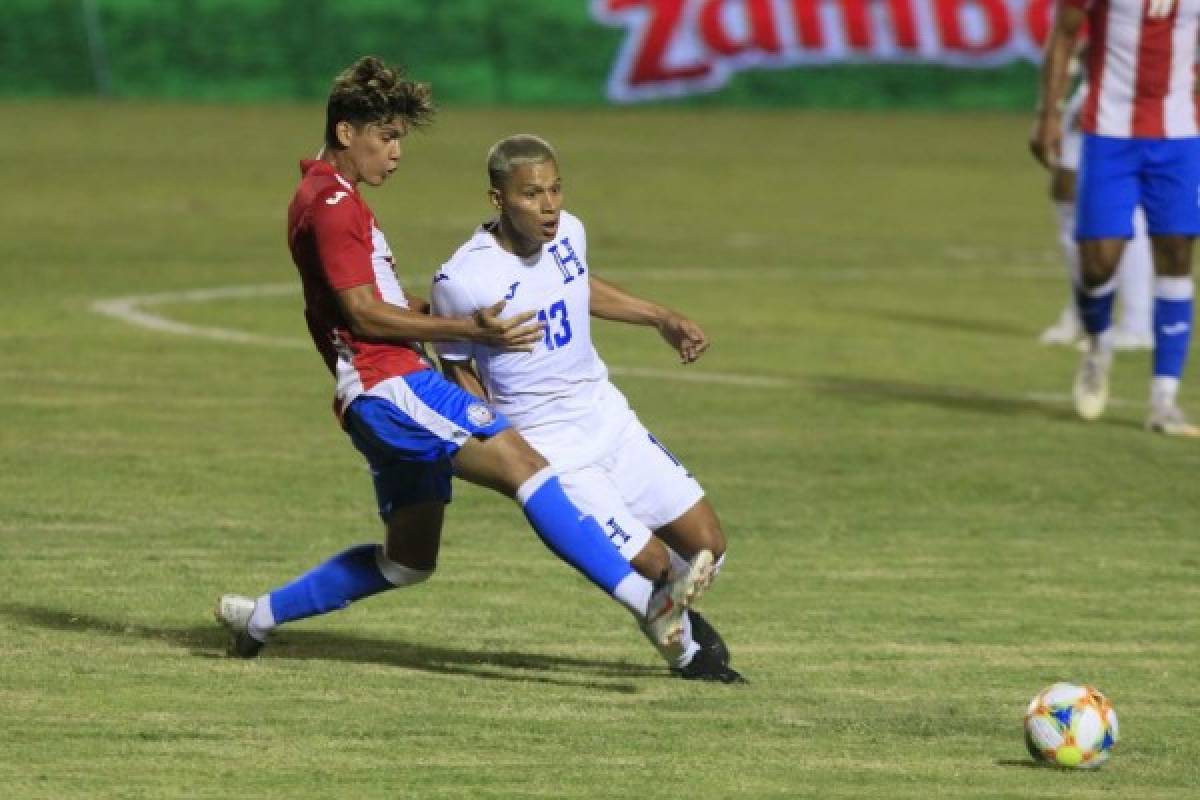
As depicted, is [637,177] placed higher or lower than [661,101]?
higher

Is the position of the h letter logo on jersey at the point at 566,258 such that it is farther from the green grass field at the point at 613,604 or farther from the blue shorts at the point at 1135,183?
the blue shorts at the point at 1135,183

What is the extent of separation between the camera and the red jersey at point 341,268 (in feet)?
24.6

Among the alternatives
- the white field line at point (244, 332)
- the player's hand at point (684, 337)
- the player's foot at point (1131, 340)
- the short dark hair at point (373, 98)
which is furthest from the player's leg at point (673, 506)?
the player's foot at point (1131, 340)

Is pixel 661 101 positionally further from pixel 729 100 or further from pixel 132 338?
pixel 132 338

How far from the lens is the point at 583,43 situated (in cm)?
3784

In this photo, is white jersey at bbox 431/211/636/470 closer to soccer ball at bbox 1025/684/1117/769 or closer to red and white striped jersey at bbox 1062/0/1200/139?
soccer ball at bbox 1025/684/1117/769

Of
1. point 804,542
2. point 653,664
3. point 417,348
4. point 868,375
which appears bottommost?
point 868,375

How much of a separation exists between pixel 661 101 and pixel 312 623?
29.9 metres

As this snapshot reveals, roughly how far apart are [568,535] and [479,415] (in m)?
0.39

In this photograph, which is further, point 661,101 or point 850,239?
point 661,101

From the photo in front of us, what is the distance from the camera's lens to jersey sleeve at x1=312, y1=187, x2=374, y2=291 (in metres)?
7.50

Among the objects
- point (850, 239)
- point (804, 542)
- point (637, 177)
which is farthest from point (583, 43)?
point (804, 542)

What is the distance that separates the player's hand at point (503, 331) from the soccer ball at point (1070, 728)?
161 cm

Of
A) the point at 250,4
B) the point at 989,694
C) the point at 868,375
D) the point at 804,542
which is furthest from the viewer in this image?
the point at 250,4
